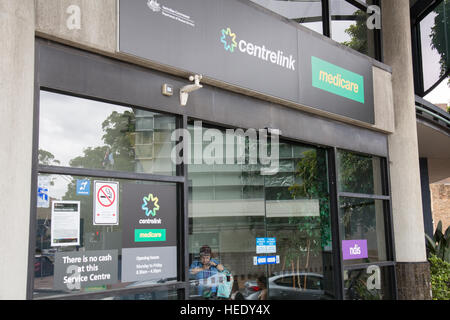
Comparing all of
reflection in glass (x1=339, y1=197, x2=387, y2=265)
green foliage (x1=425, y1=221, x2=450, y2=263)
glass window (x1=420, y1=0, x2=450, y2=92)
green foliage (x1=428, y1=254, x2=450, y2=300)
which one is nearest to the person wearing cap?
reflection in glass (x1=339, y1=197, x2=387, y2=265)

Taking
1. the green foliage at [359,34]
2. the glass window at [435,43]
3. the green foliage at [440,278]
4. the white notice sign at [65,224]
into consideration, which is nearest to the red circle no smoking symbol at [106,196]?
the white notice sign at [65,224]

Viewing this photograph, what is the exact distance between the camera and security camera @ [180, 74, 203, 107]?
514cm

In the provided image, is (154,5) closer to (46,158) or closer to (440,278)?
(46,158)

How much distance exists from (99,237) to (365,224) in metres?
4.78

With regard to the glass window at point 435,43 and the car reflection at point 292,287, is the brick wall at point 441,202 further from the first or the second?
the car reflection at point 292,287

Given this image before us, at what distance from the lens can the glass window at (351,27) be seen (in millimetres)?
7848

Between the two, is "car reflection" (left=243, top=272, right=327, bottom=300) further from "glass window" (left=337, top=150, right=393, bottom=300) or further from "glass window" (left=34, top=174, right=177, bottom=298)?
"glass window" (left=34, top=174, right=177, bottom=298)

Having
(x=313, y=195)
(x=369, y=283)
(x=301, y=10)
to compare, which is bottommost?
(x=369, y=283)

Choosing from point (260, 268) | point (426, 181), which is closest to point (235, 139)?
point (260, 268)

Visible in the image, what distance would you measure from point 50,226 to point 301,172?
3863 millimetres

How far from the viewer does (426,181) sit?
15.2m

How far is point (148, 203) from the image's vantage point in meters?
4.86

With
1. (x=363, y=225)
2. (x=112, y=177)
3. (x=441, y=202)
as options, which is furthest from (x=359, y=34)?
(x=441, y=202)

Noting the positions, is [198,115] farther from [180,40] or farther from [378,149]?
[378,149]
